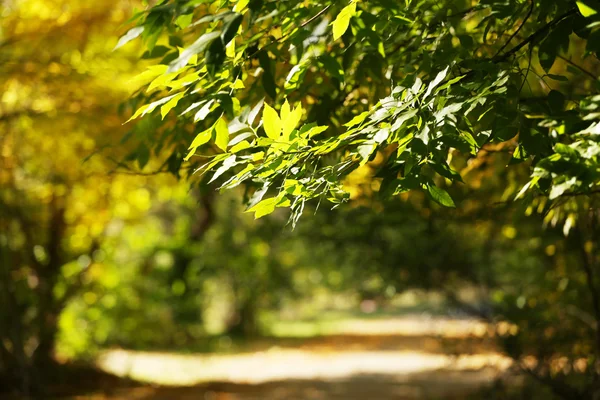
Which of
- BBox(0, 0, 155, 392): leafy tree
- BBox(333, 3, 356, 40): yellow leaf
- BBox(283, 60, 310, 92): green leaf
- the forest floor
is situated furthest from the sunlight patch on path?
BBox(333, 3, 356, 40): yellow leaf

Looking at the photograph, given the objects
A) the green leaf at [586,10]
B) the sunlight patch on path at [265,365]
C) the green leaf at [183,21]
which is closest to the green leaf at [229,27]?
the green leaf at [183,21]

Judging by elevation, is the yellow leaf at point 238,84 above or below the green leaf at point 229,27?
below

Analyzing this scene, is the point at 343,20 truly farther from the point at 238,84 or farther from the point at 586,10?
the point at 586,10

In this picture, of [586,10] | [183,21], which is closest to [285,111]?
[183,21]

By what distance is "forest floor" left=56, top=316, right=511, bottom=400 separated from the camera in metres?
10.4

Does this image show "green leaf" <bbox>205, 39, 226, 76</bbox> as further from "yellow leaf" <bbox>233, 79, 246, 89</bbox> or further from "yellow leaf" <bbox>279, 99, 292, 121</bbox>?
"yellow leaf" <bbox>233, 79, 246, 89</bbox>

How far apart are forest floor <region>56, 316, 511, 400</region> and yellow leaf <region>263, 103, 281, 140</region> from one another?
5321 mm

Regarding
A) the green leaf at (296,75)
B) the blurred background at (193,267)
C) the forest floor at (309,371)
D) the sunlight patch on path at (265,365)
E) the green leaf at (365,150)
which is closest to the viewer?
the green leaf at (365,150)

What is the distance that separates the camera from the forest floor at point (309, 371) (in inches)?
410

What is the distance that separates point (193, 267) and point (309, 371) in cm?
344

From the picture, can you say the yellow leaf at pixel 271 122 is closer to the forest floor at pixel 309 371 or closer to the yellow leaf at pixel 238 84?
the yellow leaf at pixel 238 84

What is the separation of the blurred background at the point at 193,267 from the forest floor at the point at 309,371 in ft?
0.24

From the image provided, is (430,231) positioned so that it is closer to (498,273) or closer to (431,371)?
(498,273)

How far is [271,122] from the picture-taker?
170cm
